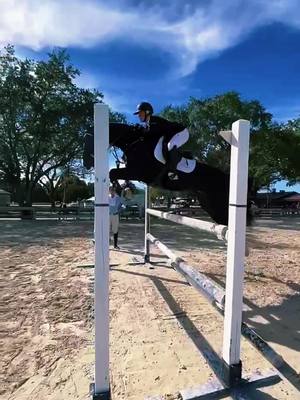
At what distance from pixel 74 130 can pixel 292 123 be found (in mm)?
20055

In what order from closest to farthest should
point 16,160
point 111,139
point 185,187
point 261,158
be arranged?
point 111,139 → point 185,187 → point 16,160 → point 261,158

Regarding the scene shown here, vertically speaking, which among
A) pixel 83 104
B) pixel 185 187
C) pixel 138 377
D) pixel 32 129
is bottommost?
pixel 138 377

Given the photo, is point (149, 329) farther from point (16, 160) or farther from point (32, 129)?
point (16, 160)

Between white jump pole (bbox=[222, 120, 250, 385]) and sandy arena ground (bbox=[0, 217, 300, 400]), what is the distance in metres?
0.28

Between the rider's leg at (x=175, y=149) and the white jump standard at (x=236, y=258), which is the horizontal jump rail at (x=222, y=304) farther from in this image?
the rider's leg at (x=175, y=149)

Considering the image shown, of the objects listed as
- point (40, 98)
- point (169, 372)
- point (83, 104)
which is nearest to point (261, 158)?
point (83, 104)

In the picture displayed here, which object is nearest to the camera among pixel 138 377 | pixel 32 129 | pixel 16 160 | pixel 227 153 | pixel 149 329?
pixel 138 377

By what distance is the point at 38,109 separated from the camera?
23000mm

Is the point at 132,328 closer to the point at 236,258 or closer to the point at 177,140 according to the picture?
the point at 236,258

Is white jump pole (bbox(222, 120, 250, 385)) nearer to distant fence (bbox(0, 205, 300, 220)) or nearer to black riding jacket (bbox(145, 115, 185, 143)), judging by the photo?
black riding jacket (bbox(145, 115, 185, 143))

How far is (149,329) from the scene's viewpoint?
409 cm

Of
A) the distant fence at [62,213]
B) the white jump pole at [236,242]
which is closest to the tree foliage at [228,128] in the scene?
the distant fence at [62,213]

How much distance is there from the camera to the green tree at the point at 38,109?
74.6 feet

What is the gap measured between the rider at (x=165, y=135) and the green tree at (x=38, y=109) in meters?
18.4
